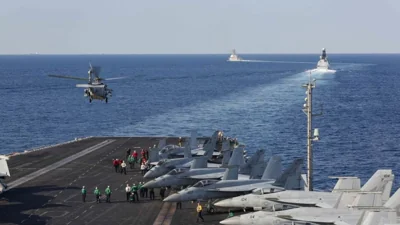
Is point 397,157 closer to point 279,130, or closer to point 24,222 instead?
point 279,130

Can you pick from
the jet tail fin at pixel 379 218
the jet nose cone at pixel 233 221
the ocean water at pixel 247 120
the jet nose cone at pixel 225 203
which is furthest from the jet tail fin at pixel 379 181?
the ocean water at pixel 247 120

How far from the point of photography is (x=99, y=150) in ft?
265

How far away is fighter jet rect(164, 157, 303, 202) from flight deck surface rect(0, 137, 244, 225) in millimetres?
1290

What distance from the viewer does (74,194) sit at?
5481 cm

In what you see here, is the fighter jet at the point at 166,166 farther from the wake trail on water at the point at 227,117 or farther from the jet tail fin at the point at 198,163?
the wake trail on water at the point at 227,117

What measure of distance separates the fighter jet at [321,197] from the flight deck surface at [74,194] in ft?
8.42

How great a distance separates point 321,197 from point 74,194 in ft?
73.7

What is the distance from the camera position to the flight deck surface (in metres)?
46.3

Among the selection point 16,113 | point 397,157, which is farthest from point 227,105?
point 397,157

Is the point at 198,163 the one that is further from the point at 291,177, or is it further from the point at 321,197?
the point at 321,197

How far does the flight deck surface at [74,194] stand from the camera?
46312mm

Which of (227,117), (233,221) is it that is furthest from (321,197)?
(227,117)

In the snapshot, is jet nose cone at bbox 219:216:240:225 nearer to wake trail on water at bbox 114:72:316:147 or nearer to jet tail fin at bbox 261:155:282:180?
jet tail fin at bbox 261:155:282:180

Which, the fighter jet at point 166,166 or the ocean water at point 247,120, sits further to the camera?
the ocean water at point 247,120
